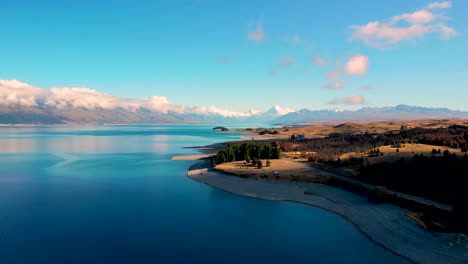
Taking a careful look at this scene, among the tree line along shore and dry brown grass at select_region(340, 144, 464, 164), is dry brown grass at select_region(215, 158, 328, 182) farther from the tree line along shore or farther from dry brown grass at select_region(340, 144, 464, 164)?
dry brown grass at select_region(340, 144, 464, 164)

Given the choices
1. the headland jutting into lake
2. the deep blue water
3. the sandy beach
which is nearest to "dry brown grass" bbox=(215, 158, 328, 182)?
the headland jutting into lake

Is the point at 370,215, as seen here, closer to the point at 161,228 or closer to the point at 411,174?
the point at 411,174

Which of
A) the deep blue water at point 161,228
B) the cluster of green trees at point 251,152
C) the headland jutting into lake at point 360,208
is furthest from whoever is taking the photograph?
the cluster of green trees at point 251,152

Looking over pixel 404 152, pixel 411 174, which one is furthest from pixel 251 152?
pixel 411 174

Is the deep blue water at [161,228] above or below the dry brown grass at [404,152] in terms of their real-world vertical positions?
below

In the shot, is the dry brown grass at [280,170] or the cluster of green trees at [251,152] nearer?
the dry brown grass at [280,170]

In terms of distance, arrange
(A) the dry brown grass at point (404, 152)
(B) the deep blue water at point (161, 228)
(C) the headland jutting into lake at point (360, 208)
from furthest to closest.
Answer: (A) the dry brown grass at point (404, 152), (C) the headland jutting into lake at point (360, 208), (B) the deep blue water at point (161, 228)

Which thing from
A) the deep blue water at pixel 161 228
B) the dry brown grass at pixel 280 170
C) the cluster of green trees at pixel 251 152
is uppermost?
the cluster of green trees at pixel 251 152

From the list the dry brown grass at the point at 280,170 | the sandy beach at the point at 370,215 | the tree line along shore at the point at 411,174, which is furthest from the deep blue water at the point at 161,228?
the dry brown grass at the point at 280,170

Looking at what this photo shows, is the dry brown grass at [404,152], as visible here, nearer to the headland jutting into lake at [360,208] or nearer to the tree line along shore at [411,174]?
the tree line along shore at [411,174]

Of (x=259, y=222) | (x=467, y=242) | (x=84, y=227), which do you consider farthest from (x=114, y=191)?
(x=467, y=242)
